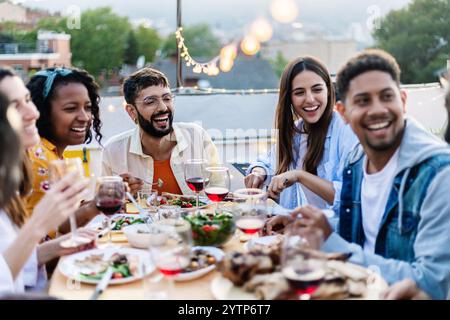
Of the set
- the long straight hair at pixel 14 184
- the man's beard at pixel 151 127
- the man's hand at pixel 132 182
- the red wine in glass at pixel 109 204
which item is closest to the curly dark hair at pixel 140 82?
the man's beard at pixel 151 127

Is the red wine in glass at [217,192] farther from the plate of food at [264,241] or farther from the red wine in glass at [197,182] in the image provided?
the plate of food at [264,241]

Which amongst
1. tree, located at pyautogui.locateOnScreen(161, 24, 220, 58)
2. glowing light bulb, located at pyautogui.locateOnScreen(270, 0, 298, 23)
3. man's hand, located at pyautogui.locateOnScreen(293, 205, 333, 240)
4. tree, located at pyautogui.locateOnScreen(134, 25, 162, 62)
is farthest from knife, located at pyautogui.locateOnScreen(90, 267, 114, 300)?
tree, located at pyautogui.locateOnScreen(134, 25, 162, 62)

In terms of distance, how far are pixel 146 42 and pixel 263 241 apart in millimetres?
30763

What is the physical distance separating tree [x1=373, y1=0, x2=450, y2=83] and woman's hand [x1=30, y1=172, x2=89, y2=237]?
13122mm

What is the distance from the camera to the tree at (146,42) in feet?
101

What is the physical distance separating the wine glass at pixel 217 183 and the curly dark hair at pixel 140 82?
3.31 feet

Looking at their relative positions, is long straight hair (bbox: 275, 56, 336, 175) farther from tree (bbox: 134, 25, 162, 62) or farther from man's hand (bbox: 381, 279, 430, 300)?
tree (bbox: 134, 25, 162, 62)

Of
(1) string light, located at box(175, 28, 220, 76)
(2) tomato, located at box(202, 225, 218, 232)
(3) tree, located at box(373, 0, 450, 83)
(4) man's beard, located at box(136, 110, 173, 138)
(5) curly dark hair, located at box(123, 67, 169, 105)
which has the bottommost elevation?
(2) tomato, located at box(202, 225, 218, 232)

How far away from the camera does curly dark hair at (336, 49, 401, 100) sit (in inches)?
68.7

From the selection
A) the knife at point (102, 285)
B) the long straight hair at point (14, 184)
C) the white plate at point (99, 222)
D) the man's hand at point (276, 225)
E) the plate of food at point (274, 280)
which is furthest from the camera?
the white plate at point (99, 222)

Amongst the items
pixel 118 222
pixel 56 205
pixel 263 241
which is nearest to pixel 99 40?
pixel 118 222

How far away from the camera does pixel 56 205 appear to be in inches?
56.9

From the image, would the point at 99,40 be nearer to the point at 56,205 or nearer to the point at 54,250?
the point at 54,250
